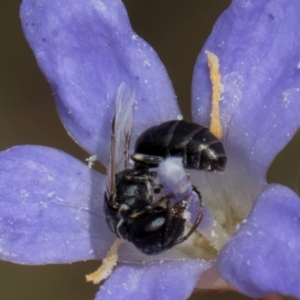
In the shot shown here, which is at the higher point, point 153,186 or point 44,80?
point 153,186

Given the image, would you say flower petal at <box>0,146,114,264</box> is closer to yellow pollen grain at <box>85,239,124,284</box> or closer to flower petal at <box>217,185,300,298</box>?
yellow pollen grain at <box>85,239,124,284</box>

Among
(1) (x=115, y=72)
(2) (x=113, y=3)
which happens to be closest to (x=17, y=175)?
(1) (x=115, y=72)

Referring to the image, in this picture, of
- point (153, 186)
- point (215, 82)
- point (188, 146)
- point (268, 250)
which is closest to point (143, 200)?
point (153, 186)

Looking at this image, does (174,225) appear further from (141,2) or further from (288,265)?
(141,2)

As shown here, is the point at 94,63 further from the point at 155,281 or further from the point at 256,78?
the point at 155,281

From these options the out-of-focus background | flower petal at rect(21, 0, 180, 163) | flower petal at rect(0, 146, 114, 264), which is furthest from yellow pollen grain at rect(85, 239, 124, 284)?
the out-of-focus background
